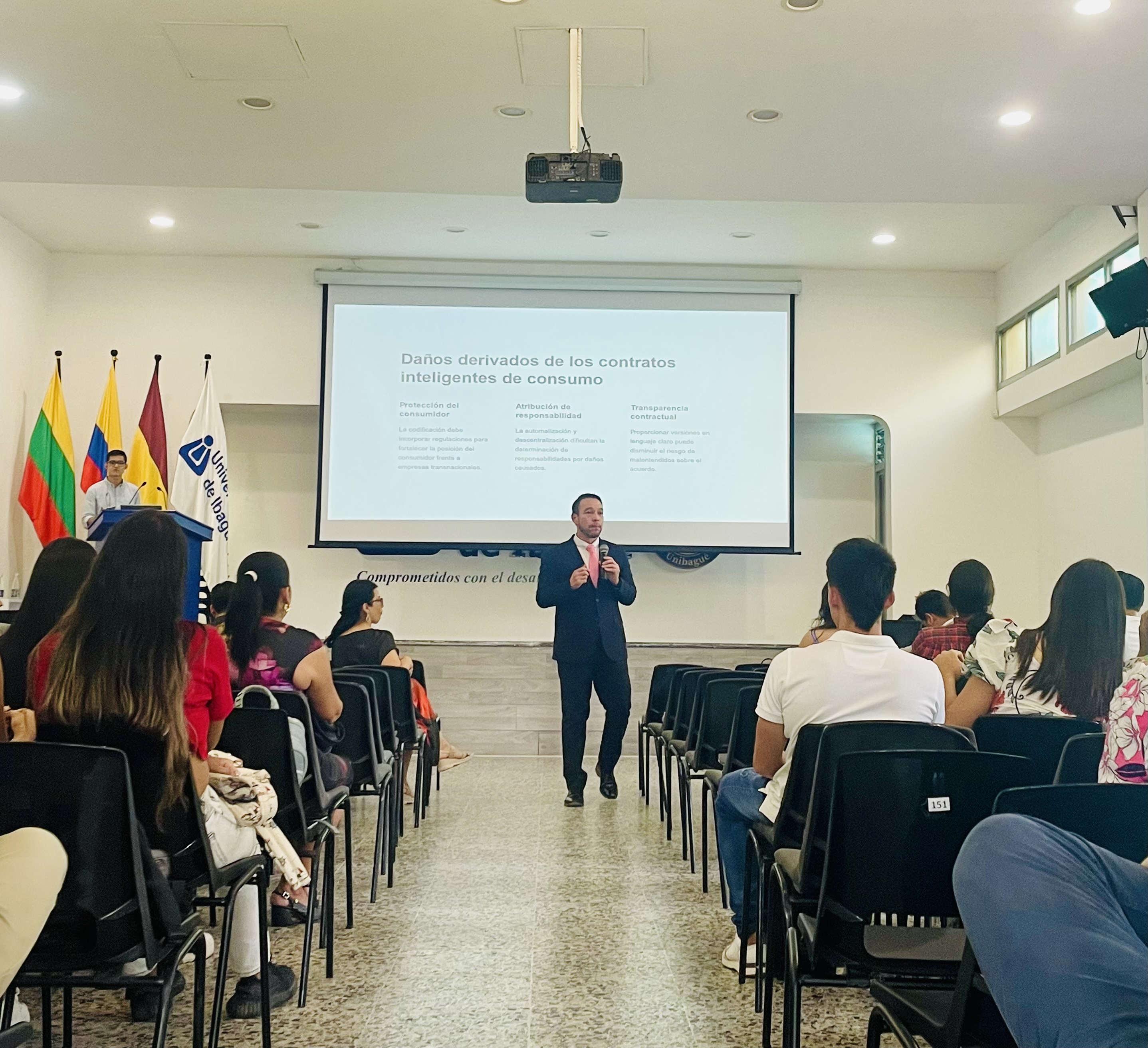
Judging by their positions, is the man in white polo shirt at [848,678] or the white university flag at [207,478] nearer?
the man in white polo shirt at [848,678]

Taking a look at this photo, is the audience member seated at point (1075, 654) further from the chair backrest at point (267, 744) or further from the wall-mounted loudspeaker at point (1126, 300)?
the wall-mounted loudspeaker at point (1126, 300)

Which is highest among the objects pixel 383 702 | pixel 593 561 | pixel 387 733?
pixel 593 561

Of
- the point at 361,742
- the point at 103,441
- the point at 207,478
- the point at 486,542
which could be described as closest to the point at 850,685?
the point at 361,742

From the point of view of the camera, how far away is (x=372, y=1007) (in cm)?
274

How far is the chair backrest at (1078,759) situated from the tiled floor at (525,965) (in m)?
0.85

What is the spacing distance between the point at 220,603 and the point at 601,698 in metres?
2.61

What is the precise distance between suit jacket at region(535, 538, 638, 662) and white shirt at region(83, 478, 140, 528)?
344cm

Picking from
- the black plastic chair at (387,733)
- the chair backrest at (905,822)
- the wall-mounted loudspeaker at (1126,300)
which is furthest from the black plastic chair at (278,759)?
the wall-mounted loudspeaker at (1126,300)

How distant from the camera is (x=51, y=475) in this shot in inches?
300

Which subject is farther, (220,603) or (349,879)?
(220,603)

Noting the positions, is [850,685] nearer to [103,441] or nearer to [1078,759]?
[1078,759]

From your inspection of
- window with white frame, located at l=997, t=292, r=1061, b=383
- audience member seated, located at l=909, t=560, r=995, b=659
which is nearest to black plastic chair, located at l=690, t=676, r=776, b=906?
audience member seated, located at l=909, t=560, r=995, b=659

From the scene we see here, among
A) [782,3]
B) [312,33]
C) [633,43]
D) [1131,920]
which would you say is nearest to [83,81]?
[312,33]

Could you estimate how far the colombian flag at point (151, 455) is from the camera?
25.3 ft
